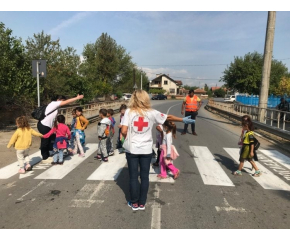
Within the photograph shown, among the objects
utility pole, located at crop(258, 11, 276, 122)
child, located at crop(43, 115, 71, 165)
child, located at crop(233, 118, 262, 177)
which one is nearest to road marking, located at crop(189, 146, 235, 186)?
child, located at crop(233, 118, 262, 177)

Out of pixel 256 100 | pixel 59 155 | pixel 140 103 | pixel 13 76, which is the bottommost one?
pixel 59 155

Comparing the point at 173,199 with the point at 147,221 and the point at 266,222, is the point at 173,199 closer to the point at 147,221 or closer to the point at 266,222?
the point at 147,221

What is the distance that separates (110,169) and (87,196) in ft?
5.17

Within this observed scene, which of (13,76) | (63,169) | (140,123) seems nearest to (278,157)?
(140,123)

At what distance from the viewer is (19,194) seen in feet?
13.9

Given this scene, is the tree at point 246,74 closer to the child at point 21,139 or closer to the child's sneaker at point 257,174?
the child's sneaker at point 257,174

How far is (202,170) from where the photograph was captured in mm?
5746

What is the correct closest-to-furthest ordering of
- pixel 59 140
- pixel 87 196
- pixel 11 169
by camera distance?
pixel 87 196 < pixel 11 169 < pixel 59 140

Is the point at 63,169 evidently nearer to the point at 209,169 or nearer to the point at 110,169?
the point at 110,169

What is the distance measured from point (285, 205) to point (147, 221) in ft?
7.70

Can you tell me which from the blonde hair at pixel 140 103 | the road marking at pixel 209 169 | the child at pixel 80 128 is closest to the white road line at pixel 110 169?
the child at pixel 80 128

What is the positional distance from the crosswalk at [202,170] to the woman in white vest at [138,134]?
1.30 metres

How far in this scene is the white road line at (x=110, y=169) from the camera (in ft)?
16.9

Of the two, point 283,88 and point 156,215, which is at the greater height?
point 283,88
